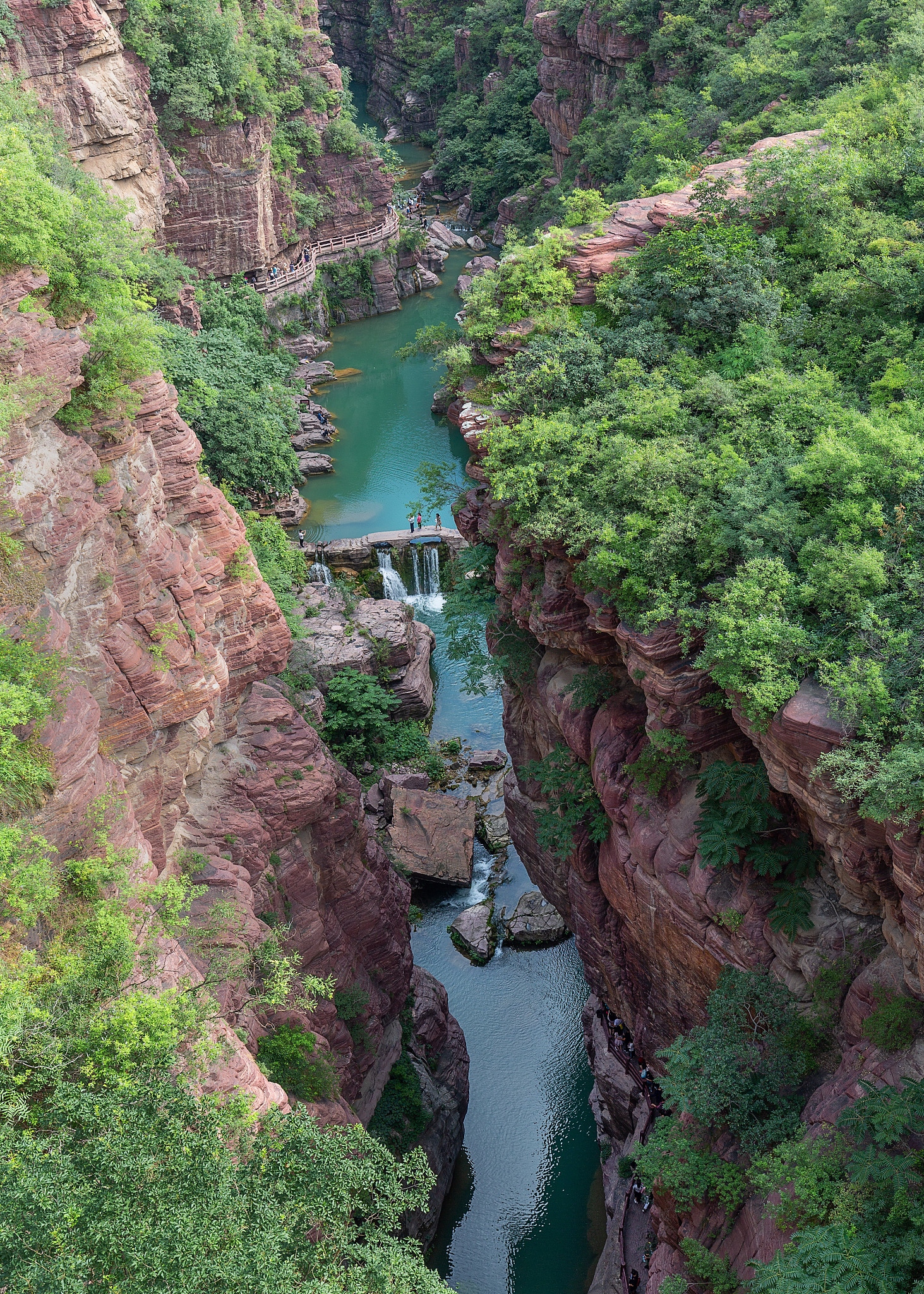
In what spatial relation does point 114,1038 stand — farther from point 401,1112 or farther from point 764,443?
point 764,443

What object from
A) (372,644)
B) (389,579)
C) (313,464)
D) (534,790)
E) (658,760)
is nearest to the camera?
(658,760)

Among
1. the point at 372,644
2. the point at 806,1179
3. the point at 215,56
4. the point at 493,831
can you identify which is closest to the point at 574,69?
the point at 215,56

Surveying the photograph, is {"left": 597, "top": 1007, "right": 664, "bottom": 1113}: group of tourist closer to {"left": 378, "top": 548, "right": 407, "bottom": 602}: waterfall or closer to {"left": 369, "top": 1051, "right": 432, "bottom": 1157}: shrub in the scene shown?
{"left": 369, "top": 1051, "right": 432, "bottom": 1157}: shrub

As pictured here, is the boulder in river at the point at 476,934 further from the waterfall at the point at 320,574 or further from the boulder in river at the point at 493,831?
the waterfall at the point at 320,574

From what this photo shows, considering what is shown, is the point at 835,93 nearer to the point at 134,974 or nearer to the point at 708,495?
the point at 708,495

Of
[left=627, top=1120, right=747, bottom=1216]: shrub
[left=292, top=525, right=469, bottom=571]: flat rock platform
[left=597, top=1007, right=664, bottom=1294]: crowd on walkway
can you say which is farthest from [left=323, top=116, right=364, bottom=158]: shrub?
[left=627, top=1120, right=747, bottom=1216]: shrub

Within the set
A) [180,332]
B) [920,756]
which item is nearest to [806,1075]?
[920,756]
